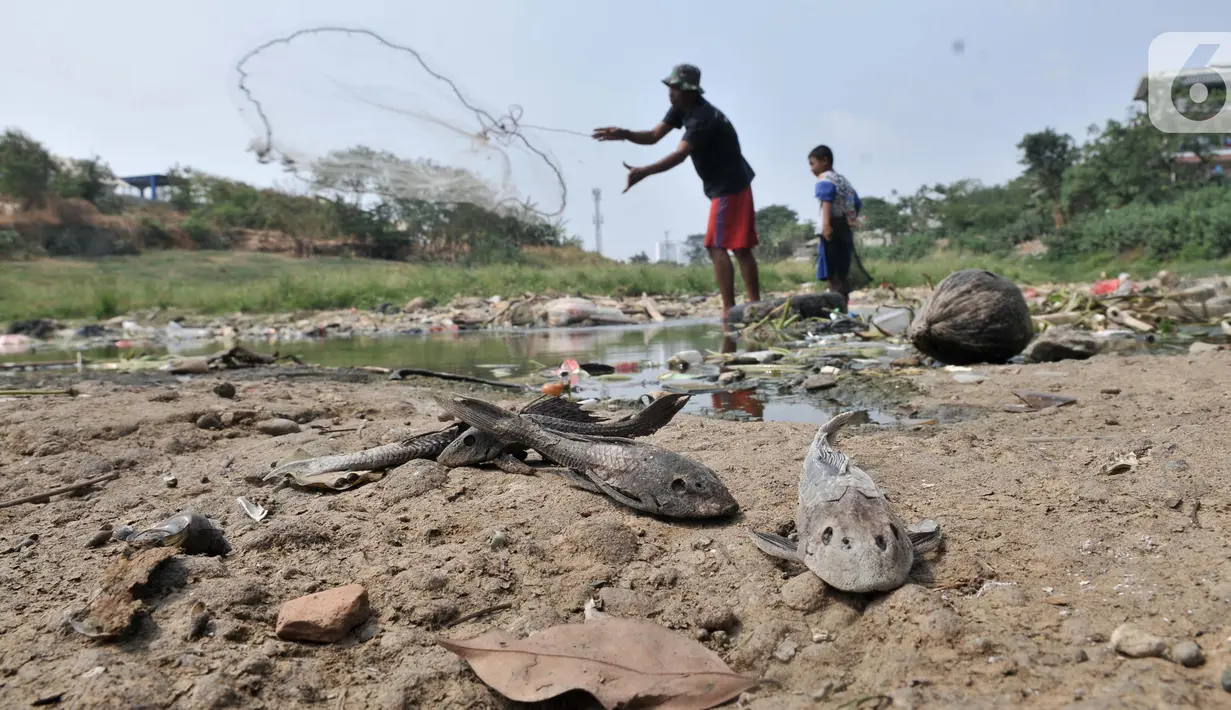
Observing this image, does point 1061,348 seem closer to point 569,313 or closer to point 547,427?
point 547,427

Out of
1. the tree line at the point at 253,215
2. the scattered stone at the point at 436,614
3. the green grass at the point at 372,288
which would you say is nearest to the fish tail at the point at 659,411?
the scattered stone at the point at 436,614

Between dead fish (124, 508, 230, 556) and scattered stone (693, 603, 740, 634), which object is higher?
dead fish (124, 508, 230, 556)

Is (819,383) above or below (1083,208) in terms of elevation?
below

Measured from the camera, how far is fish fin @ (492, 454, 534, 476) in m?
2.48

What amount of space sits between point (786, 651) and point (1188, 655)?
64cm

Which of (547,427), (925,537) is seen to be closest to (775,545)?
(925,537)

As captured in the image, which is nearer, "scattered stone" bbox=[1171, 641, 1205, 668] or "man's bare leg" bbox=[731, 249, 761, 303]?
"scattered stone" bbox=[1171, 641, 1205, 668]

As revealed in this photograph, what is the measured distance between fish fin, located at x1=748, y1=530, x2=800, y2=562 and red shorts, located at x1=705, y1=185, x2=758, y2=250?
7.71 m

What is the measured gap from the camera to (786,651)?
1.54 meters

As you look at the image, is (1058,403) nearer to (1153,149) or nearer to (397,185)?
(397,185)

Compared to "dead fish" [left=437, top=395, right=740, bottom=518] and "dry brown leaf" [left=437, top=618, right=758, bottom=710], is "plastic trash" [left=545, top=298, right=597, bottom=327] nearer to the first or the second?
"dead fish" [left=437, top=395, right=740, bottom=518]

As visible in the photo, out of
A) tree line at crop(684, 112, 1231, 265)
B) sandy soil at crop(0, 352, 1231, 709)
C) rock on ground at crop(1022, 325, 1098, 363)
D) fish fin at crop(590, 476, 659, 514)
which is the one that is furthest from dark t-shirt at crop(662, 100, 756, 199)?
tree line at crop(684, 112, 1231, 265)

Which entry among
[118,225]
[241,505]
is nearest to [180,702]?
[241,505]

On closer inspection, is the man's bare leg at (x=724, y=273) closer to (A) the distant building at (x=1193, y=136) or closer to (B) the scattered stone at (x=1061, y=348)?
(B) the scattered stone at (x=1061, y=348)
